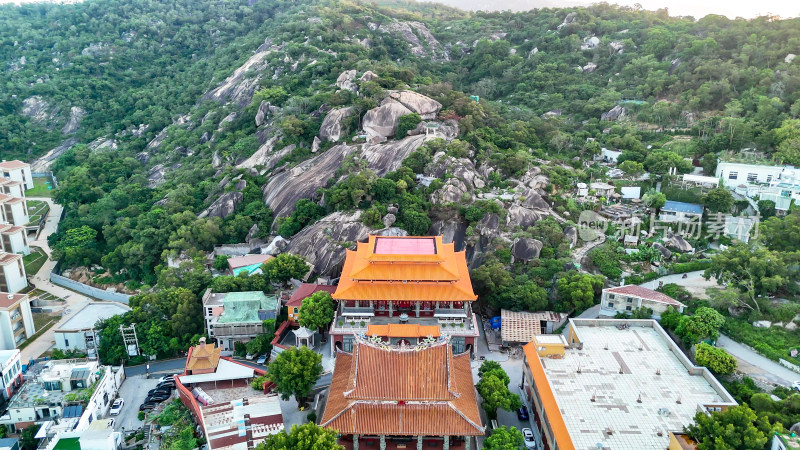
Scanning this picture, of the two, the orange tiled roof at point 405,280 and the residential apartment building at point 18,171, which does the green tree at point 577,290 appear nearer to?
the orange tiled roof at point 405,280

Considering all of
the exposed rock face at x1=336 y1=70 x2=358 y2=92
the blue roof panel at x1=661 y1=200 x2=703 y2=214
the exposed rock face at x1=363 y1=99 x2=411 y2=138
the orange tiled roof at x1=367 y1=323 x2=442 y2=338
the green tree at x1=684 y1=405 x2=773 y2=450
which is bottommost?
the orange tiled roof at x1=367 y1=323 x2=442 y2=338

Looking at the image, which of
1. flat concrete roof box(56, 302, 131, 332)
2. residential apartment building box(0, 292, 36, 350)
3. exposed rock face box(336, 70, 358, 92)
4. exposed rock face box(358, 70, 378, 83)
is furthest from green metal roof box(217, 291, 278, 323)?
exposed rock face box(358, 70, 378, 83)

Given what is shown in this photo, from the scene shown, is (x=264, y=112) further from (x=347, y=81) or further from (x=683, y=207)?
(x=683, y=207)

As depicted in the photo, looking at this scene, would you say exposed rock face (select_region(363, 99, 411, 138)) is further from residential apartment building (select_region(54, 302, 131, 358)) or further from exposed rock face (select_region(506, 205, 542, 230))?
residential apartment building (select_region(54, 302, 131, 358))

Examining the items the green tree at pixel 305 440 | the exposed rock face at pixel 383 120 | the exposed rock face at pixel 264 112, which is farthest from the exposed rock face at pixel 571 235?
the exposed rock face at pixel 264 112

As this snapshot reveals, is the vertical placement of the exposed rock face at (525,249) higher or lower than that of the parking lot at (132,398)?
higher
